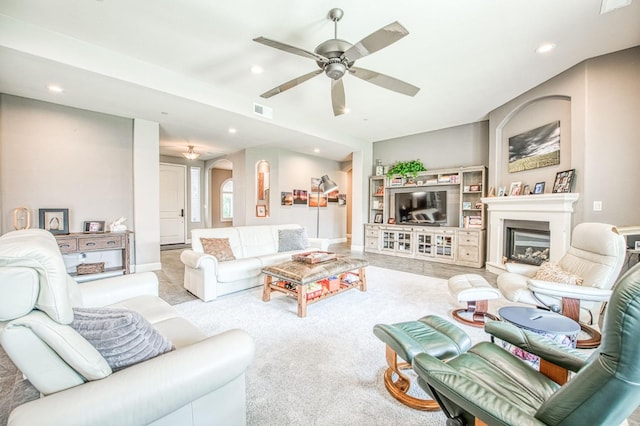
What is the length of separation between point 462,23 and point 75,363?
3.68m

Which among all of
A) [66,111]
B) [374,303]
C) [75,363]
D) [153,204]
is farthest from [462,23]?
[66,111]

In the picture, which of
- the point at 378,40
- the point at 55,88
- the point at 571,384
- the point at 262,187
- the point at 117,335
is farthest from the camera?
the point at 262,187

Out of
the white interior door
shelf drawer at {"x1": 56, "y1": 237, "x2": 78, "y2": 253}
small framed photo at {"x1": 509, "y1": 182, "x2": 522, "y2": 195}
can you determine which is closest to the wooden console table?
shelf drawer at {"x1": 56, "y1": 237, "x2": 78, "y2": 253}

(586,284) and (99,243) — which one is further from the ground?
(99,243)

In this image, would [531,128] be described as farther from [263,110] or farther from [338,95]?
[263,110]

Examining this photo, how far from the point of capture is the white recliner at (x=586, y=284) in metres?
2.29

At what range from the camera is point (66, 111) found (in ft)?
13.6

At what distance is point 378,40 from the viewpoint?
215 centimetres

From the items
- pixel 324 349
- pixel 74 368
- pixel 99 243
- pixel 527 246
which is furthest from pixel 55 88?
pixel 527 246

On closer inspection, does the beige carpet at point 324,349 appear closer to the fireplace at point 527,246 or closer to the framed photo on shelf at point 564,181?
the fireplace at point 527,246

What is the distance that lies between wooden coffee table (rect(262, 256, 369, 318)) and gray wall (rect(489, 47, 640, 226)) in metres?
2.93

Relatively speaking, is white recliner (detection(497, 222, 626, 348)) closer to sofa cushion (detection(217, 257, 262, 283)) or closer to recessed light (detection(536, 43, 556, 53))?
recessed light (detection(536, 43, 556, 53))

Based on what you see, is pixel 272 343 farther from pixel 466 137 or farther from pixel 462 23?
pixel 466 137

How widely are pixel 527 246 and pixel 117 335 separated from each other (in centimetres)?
539
